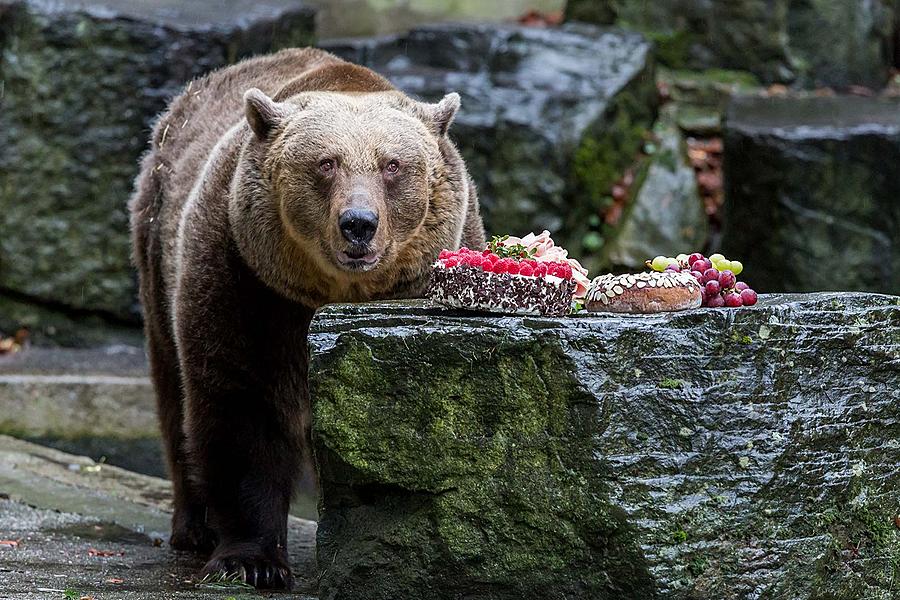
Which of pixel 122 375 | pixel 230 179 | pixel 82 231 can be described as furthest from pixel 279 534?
pixel 82 231

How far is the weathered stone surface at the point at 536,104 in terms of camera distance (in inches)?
430

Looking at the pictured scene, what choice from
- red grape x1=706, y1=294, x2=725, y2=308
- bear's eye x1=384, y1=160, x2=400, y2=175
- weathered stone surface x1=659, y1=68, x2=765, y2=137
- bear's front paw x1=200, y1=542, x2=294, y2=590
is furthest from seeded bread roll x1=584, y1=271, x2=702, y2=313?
weathered stone surface x1=659, y1=68, x2=765, y2=137

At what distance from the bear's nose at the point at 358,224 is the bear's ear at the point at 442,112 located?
3.27 ft

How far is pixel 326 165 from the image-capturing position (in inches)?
212

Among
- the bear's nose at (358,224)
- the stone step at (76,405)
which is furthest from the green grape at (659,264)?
the stone step at (76,405)

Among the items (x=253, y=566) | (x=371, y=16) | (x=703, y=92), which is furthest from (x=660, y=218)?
(x=253, y=566)

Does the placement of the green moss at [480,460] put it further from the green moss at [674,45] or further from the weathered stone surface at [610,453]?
the green moss at [674,45]

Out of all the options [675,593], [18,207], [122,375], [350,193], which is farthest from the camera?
[18,207]

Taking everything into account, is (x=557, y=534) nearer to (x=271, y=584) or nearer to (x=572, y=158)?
(x=271, y=584)

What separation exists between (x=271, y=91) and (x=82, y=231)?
4666 millimetres

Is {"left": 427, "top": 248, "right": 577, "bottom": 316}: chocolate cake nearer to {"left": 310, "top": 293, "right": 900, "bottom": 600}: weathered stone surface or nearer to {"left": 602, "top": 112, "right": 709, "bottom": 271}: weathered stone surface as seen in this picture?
{"left": 310, "top": 293, "right": 900, "bottom": 600}: weathered stone surface

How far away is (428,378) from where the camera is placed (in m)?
4.34

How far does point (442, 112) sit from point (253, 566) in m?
2.21

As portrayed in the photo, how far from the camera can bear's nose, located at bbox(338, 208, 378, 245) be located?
5.06 metres
